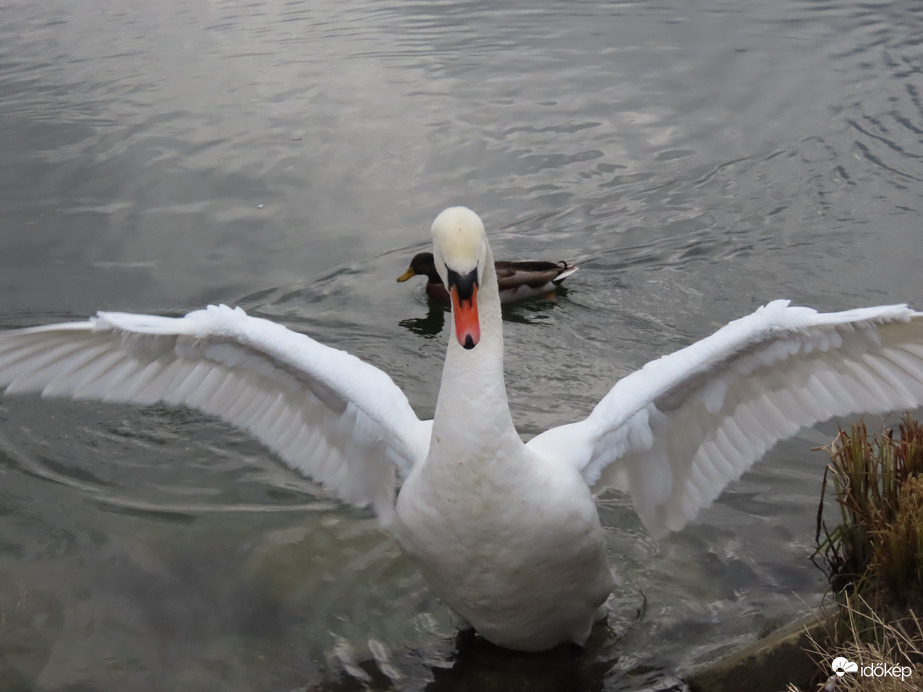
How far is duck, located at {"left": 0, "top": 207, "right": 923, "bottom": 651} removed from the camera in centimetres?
417

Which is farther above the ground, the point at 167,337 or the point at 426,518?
the point at 167,337

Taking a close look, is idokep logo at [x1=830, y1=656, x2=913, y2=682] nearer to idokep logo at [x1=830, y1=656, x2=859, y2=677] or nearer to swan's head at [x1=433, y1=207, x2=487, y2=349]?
idokep logo at [x1=830, y1=656, x2=859, y2=677]

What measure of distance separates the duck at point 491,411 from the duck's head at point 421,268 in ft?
15.5

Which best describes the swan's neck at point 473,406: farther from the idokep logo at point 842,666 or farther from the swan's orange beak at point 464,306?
the idokep logo at point 842,666

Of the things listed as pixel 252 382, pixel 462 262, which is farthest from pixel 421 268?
pixel 462 262

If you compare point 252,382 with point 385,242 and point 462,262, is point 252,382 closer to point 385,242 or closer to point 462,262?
point 462,262

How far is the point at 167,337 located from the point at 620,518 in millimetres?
3021

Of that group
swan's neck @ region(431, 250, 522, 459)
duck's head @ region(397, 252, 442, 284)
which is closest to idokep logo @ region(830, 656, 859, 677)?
swan's neck @ region(431, 250, 522, 459)

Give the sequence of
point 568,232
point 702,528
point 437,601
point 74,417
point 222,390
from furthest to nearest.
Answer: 1. point 568,232
2. point 74,417
3. point 702,528
4. point 437,601
5. point 222,390

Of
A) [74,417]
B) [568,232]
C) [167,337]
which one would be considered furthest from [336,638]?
[568,232]

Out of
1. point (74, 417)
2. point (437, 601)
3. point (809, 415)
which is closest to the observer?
point (809, 415)

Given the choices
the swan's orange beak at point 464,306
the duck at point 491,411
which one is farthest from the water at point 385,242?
the swan's orange beak at point 464,306

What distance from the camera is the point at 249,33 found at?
54.7 ft

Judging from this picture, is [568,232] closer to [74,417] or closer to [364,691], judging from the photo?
[74,417]
